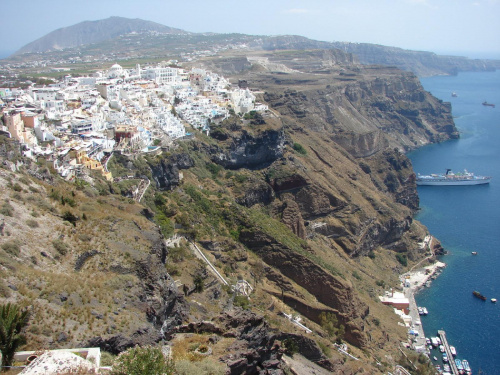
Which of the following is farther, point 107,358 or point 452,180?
point 452,180

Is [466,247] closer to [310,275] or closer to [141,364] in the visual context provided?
[310,275]

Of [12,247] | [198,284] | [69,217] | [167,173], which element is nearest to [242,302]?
[198,284]

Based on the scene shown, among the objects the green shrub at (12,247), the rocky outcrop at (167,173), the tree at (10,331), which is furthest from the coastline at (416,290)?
the tree at (10,331)

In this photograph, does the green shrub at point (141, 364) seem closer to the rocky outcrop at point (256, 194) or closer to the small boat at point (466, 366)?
the small boat at point (466, 366)

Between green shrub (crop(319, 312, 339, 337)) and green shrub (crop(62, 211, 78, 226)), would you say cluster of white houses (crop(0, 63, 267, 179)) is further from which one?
green shrub (crop(319, 312, 339, 337))

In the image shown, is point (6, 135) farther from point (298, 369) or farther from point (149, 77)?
point (149, 77)

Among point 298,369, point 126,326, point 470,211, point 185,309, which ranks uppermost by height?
point 126,326

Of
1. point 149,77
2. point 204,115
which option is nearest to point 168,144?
point 204,115
